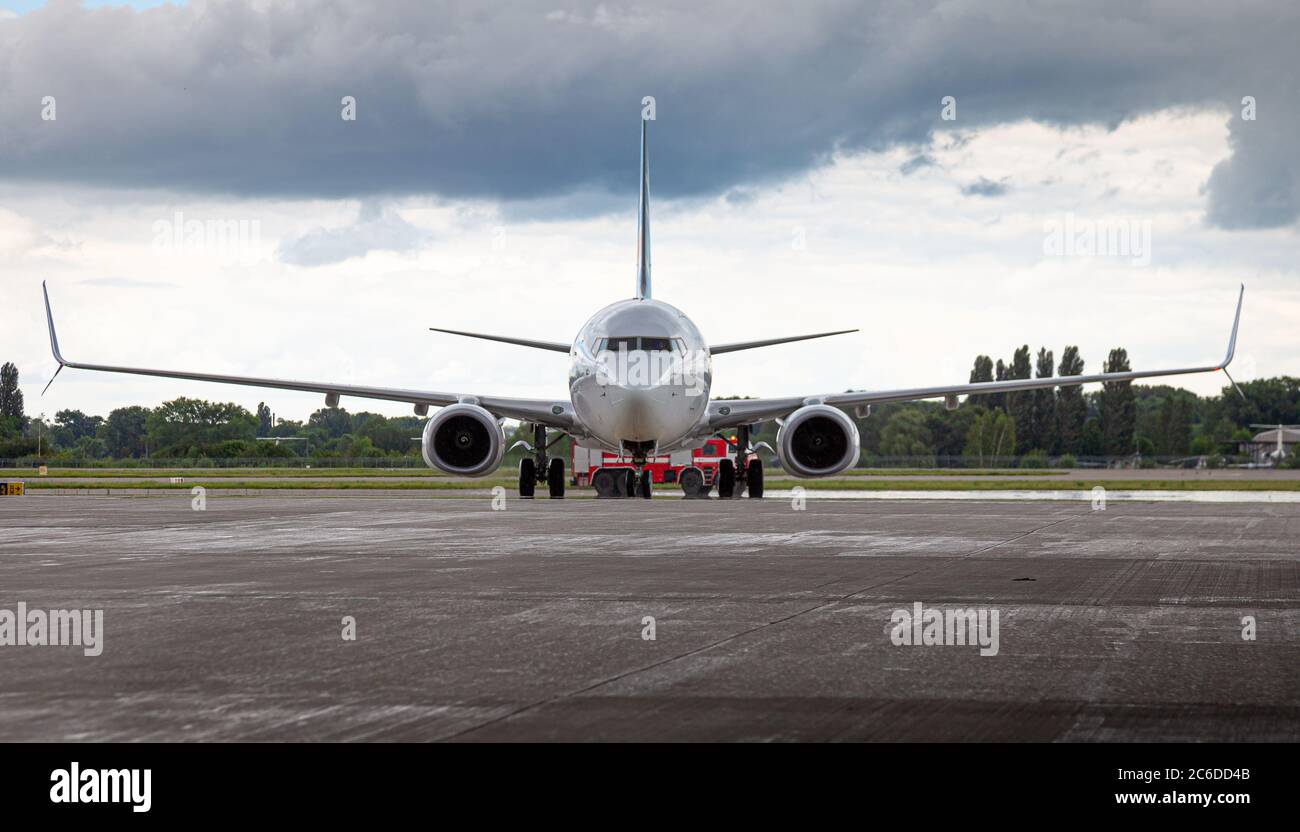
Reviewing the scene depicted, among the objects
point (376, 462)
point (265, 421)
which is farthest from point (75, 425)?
point (376, 462)

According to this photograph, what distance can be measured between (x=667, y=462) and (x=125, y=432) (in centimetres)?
9663

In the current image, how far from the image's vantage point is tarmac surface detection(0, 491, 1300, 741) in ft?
17.4

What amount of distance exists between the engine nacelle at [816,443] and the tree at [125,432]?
10399cm

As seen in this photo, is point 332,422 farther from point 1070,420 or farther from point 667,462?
point 667,462

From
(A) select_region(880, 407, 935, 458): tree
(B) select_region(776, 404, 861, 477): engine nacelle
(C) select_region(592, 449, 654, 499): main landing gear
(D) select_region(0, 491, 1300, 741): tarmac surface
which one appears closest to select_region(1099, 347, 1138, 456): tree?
(A) select_region(880, 407, 935, 458): tree

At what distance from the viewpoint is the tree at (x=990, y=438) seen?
3583 inches

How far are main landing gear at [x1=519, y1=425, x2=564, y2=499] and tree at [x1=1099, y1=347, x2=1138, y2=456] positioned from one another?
71.8 meters

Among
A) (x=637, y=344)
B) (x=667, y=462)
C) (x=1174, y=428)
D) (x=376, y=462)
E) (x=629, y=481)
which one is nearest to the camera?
(x=637, y=344)

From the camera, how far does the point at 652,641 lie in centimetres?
751

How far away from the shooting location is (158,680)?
618cm
